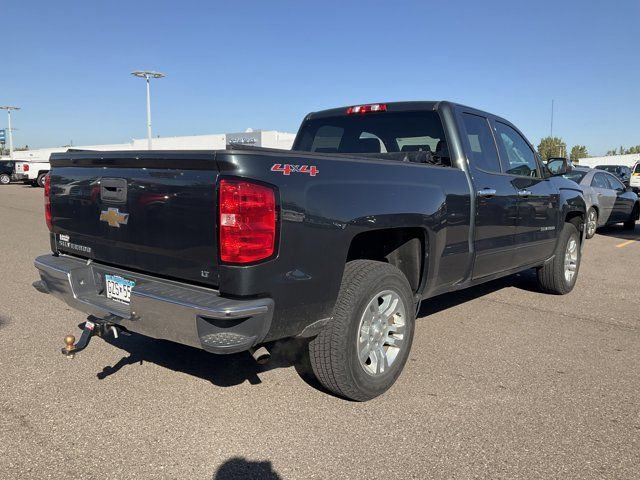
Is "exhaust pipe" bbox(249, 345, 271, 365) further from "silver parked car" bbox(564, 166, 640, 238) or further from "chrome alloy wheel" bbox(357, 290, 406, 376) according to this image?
"silver parked car" bbox(564, 166, 640, 238)

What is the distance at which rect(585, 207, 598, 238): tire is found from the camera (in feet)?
36.9

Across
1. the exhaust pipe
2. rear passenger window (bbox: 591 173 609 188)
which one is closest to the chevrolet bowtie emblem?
the exhaust pipe

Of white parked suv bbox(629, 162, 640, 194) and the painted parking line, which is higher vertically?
white parked suv bbox(629, 162, 640, 194)

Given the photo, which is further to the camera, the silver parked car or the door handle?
the silver parked car

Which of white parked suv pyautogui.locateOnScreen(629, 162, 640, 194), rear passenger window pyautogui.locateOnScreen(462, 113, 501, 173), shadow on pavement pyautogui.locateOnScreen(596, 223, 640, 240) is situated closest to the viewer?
rear passenger window pyautogui.locateOnScreen(462, 113, 501, 173)

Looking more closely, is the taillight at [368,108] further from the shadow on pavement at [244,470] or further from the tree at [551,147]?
the tree at [551,147]

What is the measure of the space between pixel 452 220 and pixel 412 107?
1226mm

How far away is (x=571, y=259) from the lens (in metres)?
6.36

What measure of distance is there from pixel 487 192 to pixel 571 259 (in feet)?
8.77

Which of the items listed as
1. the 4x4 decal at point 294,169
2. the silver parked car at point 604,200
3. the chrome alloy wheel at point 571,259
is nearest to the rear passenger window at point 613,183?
the silver parked car at point 604,200

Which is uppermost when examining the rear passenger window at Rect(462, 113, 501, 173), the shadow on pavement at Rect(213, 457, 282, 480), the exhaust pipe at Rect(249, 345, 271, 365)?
the rear passenger window at Rect(462, 113, 501, 173)

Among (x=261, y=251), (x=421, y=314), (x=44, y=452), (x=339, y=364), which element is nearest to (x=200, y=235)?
(x=261, y=251)

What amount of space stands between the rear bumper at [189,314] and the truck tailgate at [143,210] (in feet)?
0.31

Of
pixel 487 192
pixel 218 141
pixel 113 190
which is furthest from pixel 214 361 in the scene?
pixel 218 141
